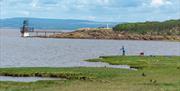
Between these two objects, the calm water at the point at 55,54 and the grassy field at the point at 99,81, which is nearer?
the grassy field at the point at 99,81

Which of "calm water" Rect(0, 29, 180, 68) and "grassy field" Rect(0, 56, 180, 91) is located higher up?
"grassy field" Rect(0, 56, 180, 91)

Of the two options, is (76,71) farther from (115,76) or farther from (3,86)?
(3,86)

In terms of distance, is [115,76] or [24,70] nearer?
[115,76]

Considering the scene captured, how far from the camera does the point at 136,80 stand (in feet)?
148

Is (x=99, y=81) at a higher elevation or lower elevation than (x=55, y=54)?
higher

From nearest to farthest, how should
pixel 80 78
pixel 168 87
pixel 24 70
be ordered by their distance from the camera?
1. pixel 168 87
2. pixel 80 78
3. pixel 24 70

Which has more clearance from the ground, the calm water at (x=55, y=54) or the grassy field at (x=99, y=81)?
the grassy field at (x=99, y=81)

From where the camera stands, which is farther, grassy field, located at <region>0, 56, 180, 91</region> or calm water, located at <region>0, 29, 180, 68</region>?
calm water, located at <region>0, 29, 180, 68</region>

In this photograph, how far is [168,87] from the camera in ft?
122

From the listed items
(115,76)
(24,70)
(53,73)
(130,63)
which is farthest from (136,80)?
(130,63)

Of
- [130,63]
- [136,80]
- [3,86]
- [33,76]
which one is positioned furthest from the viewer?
[130,63]

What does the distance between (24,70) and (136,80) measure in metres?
17.5

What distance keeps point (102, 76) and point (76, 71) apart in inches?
229

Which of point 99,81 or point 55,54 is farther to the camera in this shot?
point 55,54
